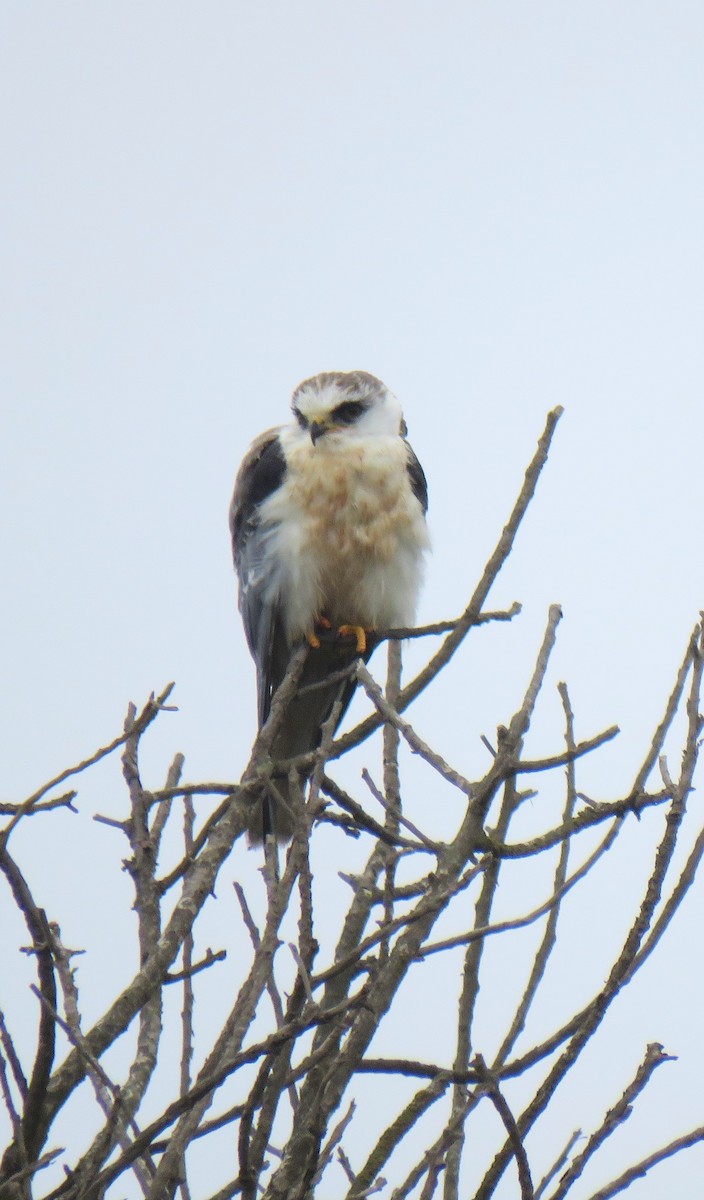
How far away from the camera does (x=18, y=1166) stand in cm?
168

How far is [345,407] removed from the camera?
16.3 ft

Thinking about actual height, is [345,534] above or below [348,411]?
below

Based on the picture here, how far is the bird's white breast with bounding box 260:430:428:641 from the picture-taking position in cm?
473

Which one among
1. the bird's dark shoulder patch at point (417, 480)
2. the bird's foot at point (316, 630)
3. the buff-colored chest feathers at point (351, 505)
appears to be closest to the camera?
the buff-colored chest feathers at point (351, 505)

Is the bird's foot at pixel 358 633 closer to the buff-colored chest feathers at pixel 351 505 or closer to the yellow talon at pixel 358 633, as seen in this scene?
the yellow talon at pixel 358 633

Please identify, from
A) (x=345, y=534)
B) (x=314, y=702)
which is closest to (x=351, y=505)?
(x=345, y=534)

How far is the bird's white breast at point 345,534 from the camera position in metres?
4.73

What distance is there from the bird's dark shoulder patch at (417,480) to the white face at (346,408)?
5.4 inches

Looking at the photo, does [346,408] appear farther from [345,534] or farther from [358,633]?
[358,633]

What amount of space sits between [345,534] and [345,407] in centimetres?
55

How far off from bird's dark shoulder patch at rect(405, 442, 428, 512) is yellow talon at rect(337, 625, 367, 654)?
0.54 metres

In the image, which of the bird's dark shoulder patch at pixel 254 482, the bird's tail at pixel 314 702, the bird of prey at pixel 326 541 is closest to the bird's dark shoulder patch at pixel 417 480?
the bird of prey at pixel 326 541

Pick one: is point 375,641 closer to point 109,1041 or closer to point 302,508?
point 302,508

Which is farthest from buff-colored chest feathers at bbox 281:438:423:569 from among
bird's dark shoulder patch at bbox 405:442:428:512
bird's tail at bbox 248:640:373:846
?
bird's tail at bbox 248:640:373:846
